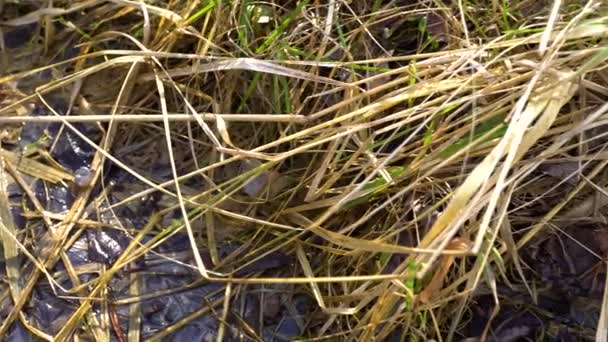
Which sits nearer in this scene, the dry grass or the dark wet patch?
the dry grass

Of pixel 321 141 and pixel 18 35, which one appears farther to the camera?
pixel 18 35

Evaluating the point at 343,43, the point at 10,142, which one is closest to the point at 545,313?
the point at 343,43

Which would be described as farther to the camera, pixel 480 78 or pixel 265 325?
pixel 265 325

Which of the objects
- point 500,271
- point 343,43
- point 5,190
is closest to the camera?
point 500,271

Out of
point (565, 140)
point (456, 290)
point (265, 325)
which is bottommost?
point (265, 325)

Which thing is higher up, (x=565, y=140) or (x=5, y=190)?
(x=565, y=140)

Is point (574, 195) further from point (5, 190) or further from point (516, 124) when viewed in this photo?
point (5, 190)

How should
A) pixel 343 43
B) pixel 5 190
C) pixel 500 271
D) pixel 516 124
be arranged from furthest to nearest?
pixel 5 190
pixel 343 43
pixel 500 271
pixel 516 124

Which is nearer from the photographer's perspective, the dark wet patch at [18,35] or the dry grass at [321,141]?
the dry grass at [321,141]
